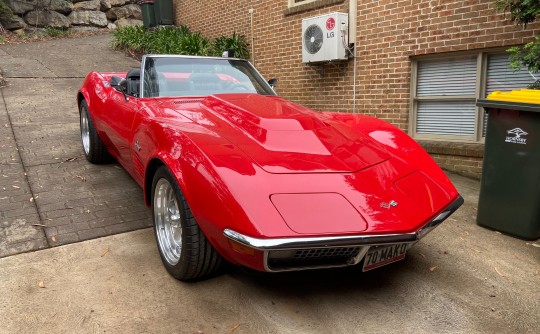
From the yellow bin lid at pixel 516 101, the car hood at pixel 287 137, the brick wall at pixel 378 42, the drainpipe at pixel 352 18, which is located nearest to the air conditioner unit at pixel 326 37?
the drainpipe at pixel 352 18

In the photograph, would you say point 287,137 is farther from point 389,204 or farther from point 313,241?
point 313,241

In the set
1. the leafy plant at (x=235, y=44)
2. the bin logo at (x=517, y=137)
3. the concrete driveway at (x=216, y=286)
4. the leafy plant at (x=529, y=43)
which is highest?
the leafy plant at (x=235, y=44)

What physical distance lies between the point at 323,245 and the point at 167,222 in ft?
4.08

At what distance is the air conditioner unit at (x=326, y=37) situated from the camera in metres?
6.34

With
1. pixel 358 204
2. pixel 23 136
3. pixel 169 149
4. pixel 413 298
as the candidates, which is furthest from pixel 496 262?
pixel 23 136

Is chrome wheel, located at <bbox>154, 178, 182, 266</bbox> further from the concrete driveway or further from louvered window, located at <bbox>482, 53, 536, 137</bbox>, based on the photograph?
louvered window, located at <bbox>482, 53, 536, 137</bbox>

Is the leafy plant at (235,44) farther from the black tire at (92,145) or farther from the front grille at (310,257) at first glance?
the front grille at (310,257)

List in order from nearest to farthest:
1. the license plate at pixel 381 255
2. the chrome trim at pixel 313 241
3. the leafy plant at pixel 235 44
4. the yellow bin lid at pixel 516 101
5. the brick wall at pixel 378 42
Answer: the chrome trim at pixel 313 241 < the license plate at pixel 381 255 < the yellow bin lid at pixel 516 101 < the brick wall at pixel 378 42 < the leafy plant at pixel 235 44

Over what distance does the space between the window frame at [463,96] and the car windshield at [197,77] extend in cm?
262

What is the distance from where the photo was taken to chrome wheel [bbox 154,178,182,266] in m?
2.73

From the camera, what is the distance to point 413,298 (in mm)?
2568

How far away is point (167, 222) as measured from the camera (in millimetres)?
2842

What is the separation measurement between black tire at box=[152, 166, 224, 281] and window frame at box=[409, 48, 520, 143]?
4.06 metres

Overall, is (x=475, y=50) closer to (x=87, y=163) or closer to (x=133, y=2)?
(x=87, y=163)
